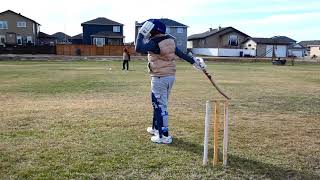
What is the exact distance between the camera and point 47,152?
6.45 m

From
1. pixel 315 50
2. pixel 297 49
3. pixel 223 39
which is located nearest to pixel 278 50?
pixel 223 39

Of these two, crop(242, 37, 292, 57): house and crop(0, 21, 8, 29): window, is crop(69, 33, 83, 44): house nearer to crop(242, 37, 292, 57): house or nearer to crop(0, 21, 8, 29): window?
crop(0, 21, 8, 29): window

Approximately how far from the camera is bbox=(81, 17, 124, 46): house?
81.4m

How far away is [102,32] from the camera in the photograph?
82000mm

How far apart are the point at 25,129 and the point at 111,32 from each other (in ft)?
248

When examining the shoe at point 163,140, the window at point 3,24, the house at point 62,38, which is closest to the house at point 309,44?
the house at point 62,38

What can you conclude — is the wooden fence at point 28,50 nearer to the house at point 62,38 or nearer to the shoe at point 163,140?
the house at point 62,38

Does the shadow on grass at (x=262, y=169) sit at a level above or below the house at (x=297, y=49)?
below

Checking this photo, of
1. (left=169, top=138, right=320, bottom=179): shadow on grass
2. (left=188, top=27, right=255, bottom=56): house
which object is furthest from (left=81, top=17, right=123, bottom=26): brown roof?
(left=169, top=138, right=320, bottom=179): shadow on grass

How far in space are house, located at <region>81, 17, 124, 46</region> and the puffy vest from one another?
74957mm

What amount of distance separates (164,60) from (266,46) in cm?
8530

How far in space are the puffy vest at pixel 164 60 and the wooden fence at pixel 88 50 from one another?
2269 inches

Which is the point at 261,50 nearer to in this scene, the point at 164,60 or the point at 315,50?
the point at 315,50

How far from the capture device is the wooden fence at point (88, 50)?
6550cm
